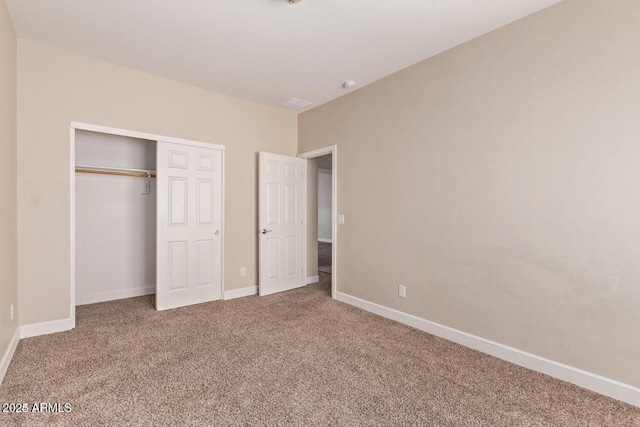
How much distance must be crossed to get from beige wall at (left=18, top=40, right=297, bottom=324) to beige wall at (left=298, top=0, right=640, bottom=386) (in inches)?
93.6

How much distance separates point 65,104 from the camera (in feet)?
10.2

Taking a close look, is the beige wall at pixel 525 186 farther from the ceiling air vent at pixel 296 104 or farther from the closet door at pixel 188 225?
the closet door at pixel 188 225

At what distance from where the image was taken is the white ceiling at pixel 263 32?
2396 millimetres

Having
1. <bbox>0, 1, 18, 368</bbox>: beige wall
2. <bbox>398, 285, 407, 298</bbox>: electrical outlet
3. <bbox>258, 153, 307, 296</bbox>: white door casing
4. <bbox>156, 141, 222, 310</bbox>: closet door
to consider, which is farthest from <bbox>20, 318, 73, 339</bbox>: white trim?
<bbox>398, 285, 407, 298</bbox>: electrical outlet

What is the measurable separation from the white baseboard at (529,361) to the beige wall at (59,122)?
129 inches

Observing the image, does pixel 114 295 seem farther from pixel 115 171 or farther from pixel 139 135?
pixel 139 135

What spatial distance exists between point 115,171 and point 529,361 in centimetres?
482

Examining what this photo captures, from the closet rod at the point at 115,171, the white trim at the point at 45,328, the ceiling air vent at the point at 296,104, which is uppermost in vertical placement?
the ceiling air vent at the point at 296,104

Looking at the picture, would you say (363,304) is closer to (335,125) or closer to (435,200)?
(435,200)

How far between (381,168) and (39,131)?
339 centimetres

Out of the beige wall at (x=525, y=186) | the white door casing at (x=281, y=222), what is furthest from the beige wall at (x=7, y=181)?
the beige wall at (x=525, y=186)

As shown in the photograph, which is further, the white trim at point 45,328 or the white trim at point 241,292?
the white trim at point 241,292

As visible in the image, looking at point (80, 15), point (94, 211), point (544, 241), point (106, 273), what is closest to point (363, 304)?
point (544, 241)

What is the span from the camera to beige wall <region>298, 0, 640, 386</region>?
2.06m
